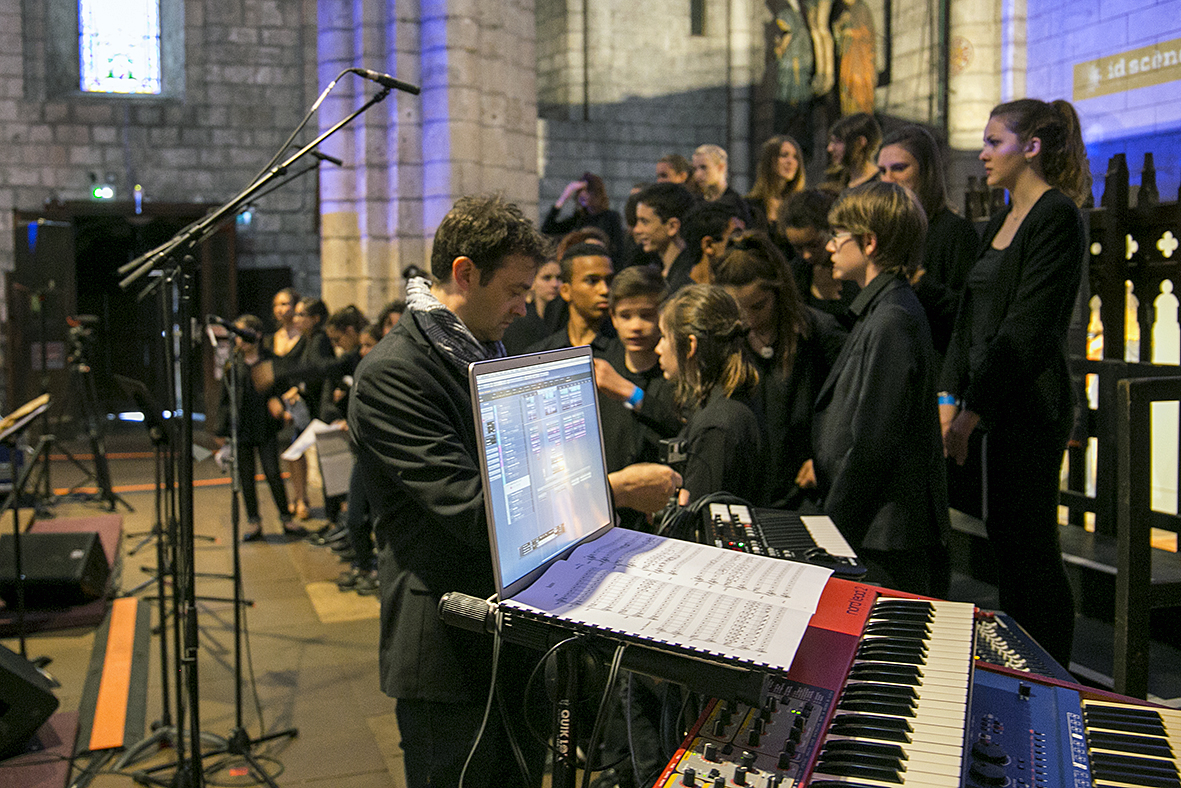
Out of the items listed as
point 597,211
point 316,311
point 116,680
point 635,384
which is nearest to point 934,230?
point 635,384

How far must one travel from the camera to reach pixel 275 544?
A: 6.84 m

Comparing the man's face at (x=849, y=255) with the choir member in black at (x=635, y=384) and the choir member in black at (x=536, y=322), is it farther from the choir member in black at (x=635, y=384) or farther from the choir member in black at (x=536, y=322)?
the choir member in black at (x=536, y=322)

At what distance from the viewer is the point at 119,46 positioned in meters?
12.3

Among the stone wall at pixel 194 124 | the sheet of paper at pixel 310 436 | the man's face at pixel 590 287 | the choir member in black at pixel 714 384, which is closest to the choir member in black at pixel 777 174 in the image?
the man's face at pixel 590 287

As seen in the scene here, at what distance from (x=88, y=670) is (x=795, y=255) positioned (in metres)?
3.74

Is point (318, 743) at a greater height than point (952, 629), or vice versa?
point (952, 629)

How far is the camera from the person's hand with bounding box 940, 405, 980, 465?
2.96 m

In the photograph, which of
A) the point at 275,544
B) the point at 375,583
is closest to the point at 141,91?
the point at 275,544

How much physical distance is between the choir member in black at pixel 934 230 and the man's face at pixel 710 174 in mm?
2093

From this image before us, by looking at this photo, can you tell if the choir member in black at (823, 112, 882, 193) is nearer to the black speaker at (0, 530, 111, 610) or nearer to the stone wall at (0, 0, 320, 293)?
the black speaker at (0, 530, 111, 610)

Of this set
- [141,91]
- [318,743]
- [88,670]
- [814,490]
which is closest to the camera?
[814,490]

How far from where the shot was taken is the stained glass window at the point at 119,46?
1224cm

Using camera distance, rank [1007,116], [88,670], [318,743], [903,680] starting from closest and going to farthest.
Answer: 1. [903,680]
2. [1007,116]
3. [318,743]
4. [88,670]

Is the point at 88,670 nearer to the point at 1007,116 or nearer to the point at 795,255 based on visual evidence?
the point at 795,255
